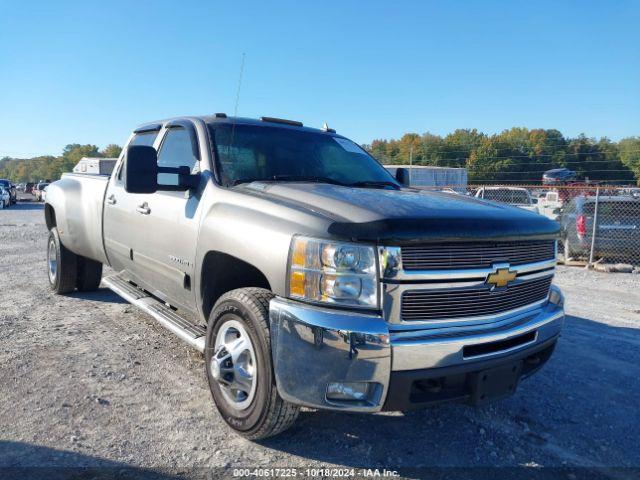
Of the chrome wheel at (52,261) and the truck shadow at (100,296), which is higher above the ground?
the chrome wheel at (52,261)

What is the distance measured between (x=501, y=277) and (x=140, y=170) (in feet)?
7.50

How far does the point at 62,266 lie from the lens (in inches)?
242

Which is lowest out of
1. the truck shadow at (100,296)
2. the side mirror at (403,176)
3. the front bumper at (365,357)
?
the truck shadow at (100,296)

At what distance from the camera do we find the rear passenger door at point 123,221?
4391 millimetres

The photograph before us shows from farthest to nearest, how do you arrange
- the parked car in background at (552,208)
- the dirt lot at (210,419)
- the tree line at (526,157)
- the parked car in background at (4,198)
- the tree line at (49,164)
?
the tree line at (49,164), the tree line at (526,157), the parked car in background at (4,198), the parked car in background at (552,208), the dirt lot at (210,419)

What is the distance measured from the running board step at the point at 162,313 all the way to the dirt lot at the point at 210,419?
1.39 feet

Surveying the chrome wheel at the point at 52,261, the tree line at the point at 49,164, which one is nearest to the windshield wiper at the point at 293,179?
the chrome wheel at the point at 52,261

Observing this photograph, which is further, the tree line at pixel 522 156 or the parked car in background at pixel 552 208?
the tree line at pixel 522 156

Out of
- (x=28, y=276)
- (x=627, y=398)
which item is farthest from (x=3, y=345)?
(x=627, y=398)

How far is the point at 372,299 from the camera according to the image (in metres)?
2.54

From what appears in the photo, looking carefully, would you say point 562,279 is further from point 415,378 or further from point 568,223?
point 415,378

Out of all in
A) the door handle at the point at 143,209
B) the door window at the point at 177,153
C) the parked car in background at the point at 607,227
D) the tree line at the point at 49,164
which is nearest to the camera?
the door window at the point at 177,153

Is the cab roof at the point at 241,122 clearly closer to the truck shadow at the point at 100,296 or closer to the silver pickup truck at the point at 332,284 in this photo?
the silver pickup truck at the point at 332,284

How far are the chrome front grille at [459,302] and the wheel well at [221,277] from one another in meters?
1.01
